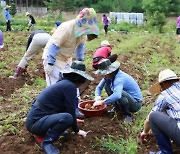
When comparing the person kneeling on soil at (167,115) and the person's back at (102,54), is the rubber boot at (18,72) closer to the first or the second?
the person's back at (102,54)

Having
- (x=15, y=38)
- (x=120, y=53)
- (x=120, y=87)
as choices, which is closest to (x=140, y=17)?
(x=15, y=38)

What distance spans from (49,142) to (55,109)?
14.6 inches

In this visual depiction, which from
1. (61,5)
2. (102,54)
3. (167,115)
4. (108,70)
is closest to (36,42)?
(102,54)

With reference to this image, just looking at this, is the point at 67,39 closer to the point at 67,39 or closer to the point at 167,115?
the point at 67,39

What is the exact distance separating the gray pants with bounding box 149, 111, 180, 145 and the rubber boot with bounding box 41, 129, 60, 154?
3.53 ft

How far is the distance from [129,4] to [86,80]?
50605 millimetres

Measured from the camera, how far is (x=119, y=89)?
5.00m

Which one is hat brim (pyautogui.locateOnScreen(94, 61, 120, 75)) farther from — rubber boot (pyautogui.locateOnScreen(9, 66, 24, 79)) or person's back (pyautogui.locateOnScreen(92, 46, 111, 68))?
rubber boot (pyautogui.locateOnScreen(9, 66, 24, 79))

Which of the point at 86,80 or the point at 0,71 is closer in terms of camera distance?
the point at 86,80

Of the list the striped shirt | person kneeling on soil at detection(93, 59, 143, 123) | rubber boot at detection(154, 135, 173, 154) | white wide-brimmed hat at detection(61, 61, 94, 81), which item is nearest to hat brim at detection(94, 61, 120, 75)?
person kneeling on soil at detection(93, 59, 143, 123)

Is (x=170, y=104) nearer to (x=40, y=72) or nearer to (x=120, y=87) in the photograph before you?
(x=120, y=87)

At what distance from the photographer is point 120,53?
12938mm

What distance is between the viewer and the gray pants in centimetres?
387

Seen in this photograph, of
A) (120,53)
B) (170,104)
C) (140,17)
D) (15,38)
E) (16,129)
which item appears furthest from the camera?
(140,17)
